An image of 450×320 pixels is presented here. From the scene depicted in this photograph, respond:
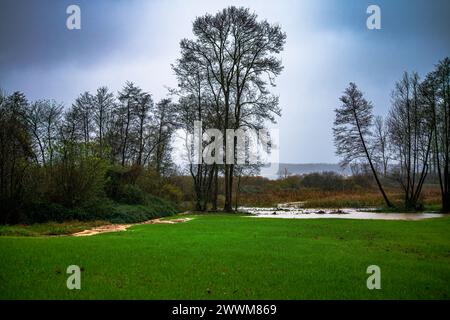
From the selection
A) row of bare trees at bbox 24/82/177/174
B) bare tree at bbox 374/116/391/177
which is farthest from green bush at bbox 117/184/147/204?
bare tree at bbox 374/116/391/177

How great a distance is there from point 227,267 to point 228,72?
79.5 feet

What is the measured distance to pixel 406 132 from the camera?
31672 mm

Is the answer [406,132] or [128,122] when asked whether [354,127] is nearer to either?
[406,132]

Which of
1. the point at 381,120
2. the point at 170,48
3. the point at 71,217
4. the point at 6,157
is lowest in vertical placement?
the point at 71,217

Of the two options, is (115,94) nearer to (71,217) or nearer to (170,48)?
(170,48)

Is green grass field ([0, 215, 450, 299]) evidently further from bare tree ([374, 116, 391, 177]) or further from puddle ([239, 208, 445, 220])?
bare tree ([374, 116, 391, 177])

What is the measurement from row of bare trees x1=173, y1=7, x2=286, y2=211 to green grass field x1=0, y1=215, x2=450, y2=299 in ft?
57.9

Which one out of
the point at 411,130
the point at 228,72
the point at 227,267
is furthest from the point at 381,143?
the point at 227,267

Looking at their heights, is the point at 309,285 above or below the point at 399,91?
below

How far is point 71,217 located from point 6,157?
4473 millimetres

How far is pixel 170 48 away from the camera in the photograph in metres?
34.9

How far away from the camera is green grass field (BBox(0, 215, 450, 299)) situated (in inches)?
247
